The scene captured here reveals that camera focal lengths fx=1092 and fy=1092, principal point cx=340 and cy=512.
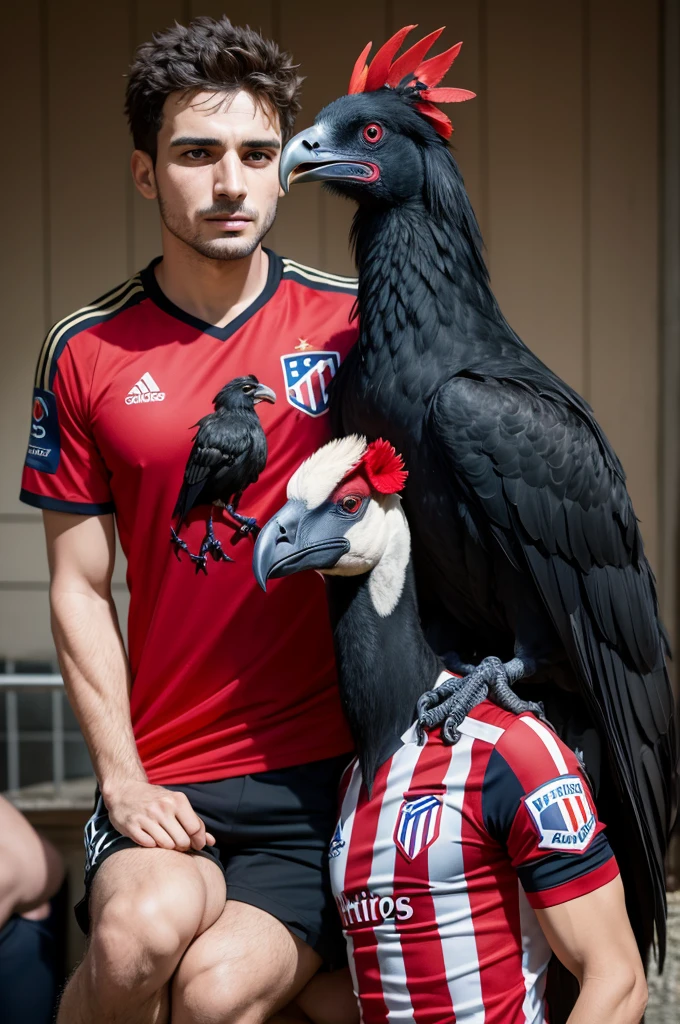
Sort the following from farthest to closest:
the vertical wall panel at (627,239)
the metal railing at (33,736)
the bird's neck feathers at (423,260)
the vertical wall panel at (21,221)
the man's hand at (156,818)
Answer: the metal railing at (33,736)
the vertical wall panel at (21,221)
the vertical wall panel at (627,239)
the man's hand at (156,818)
the bird's neck feathers at (423,260)

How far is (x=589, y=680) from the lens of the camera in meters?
1.48

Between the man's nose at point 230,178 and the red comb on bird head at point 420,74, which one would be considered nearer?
the red comb on bird head at point 420,74

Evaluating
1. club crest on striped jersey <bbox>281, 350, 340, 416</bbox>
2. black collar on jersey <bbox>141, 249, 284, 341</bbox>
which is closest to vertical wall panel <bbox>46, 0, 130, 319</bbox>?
black collar on jersey <bbox>141, 249, 284, 341</bbox>

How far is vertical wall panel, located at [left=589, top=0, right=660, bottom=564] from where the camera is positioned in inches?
116

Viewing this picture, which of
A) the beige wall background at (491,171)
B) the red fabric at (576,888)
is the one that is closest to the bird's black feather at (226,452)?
the red fabric at (576,888)

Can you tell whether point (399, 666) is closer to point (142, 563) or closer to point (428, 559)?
point (428, 559)

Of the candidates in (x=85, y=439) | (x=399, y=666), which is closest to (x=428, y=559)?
(x=399, y=666)

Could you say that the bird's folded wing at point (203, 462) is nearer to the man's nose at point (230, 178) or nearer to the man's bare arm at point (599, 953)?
the man's nose at point (230, 178)

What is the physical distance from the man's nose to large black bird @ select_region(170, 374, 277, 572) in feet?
0.94

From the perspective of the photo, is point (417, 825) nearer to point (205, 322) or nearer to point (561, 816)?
point (561, 816)

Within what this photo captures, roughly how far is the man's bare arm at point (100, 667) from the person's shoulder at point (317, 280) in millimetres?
530

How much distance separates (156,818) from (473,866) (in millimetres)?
491

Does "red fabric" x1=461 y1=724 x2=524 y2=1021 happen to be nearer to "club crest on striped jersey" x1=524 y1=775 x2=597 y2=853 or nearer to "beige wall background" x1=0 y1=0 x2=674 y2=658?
"club crest on striped jersey" x1=524 y1=775 x2=597 y2=853

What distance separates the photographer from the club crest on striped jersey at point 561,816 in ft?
4.62
